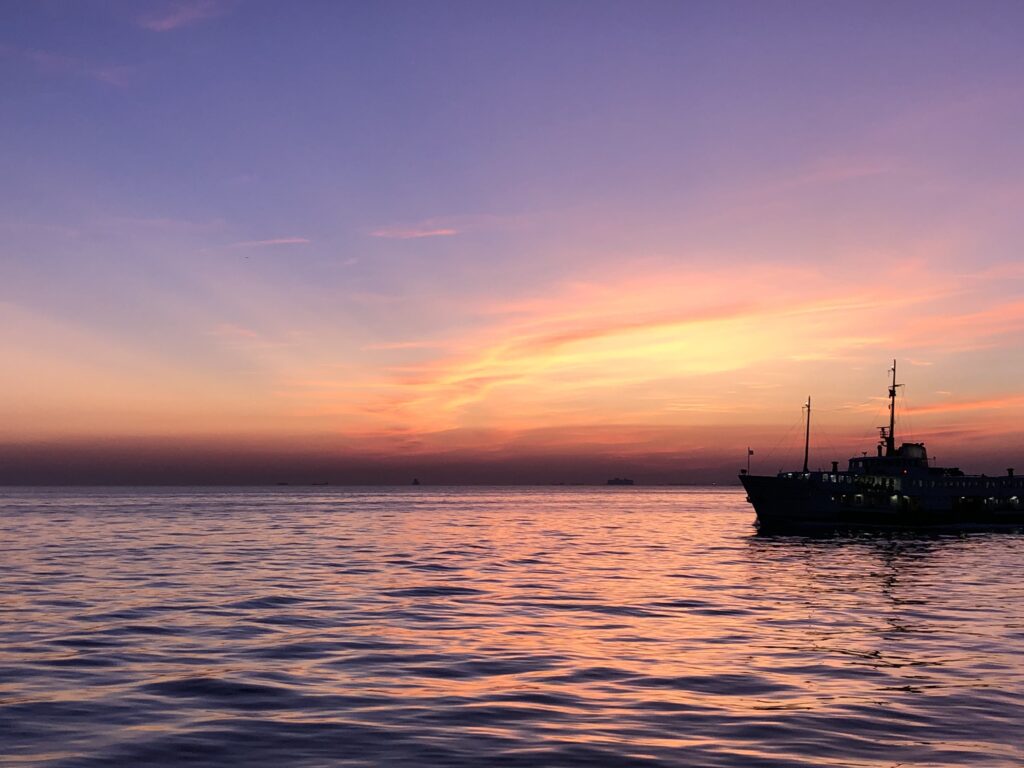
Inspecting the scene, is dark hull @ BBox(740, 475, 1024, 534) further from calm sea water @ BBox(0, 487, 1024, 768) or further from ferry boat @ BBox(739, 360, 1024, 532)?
calm sea water @ BBox(0, 487, 1024, 768)

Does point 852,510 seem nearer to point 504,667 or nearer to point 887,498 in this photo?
point 887,498

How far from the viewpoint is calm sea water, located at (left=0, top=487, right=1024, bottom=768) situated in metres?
16.2

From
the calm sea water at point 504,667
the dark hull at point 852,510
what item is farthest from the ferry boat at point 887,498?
the calm sea water at point 504,667

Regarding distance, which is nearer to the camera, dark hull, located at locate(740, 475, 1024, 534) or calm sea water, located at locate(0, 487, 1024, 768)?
calm sea water, located at locate(0, 487, 1024, 768)

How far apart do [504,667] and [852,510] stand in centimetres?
9593

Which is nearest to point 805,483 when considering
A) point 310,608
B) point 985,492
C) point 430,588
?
point 985,492

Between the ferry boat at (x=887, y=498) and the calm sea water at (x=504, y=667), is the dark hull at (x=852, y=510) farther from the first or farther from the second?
the calm sea water at (x=504, y=667)

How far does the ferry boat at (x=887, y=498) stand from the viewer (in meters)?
110

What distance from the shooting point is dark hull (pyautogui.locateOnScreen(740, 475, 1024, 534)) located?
109312 millimetres

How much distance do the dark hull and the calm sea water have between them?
56034 mm

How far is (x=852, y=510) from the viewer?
10931cm

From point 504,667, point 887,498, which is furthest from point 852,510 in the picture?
point 504,667

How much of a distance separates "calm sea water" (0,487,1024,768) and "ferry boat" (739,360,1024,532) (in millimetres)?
56147

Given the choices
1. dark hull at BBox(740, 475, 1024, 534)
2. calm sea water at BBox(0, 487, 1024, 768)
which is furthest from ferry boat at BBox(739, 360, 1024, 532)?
calm sea water at BBox(0, 487, 1024, 768)
